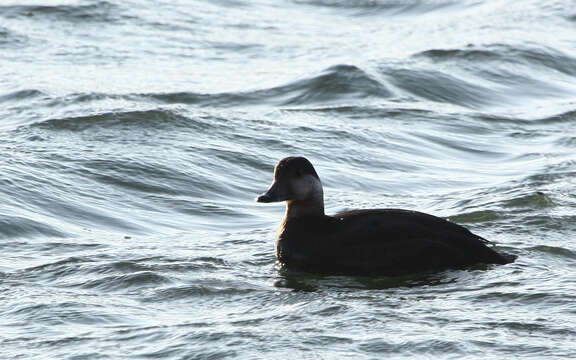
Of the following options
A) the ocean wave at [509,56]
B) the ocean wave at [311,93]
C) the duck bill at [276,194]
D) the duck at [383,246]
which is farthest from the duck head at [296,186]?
the ocean wave at [509,56]

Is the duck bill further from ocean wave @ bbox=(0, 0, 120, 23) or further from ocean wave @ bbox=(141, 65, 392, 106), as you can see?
ocean wave @ bbox=(0, 0, 120, 23)

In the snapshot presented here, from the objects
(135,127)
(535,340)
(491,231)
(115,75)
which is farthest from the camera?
(115,75)

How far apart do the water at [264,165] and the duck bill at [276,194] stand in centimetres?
54

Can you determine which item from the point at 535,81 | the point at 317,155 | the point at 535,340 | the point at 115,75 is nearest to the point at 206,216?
the point at 317,155

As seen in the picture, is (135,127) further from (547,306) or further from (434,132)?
(547,306)

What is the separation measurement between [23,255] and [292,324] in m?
2.91

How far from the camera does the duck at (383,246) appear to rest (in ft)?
31.0

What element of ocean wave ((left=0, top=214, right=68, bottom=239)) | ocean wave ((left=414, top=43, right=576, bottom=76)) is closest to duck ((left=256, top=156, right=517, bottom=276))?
ocean wave ((left=0, top=214, right=68, bottom=239))

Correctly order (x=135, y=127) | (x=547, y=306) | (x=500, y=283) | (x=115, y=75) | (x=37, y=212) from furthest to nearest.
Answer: (x=115, y=75)
(x=135, y=127)
(x=37, y=212)
(x=500, y=283)
(x=547, y=306)

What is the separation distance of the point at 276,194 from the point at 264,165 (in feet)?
12.8

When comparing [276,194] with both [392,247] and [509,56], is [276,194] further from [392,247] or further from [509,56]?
[509,56]

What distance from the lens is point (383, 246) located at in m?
9.45

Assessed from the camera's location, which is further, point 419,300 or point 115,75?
point 115,75

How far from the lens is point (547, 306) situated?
8.34 m
